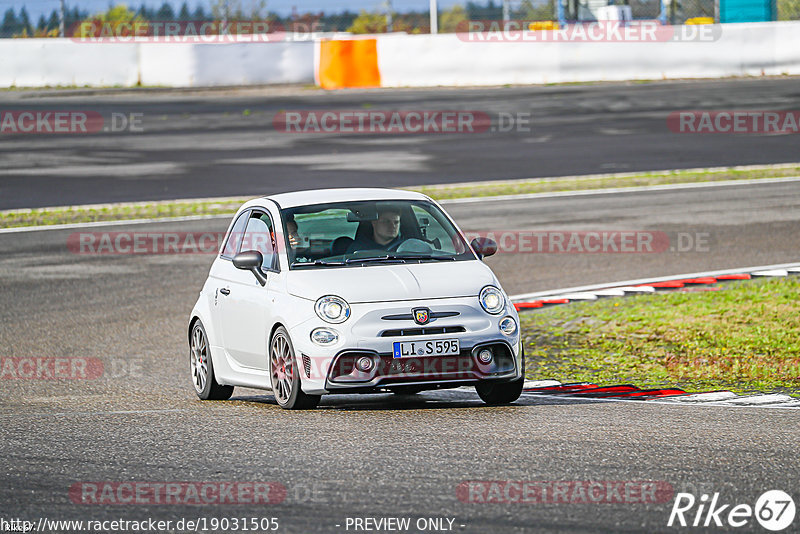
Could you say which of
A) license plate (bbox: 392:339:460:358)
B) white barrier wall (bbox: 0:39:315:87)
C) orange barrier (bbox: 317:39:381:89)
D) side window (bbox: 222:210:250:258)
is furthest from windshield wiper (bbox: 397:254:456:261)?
white barrier wall (bbox: 0:39:315:87)

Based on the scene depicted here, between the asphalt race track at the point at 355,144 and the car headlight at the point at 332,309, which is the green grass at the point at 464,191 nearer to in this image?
the asphalt race track at the point at 355,144

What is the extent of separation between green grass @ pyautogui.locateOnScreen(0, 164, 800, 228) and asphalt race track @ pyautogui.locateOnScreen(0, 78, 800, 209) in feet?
2.51

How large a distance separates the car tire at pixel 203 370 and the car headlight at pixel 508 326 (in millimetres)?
2558

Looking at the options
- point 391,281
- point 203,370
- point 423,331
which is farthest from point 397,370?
point 203,370

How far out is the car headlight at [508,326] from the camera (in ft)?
28.6

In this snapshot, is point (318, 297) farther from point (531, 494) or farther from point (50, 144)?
point (50, 144)

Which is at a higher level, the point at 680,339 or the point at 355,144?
the point at 680,339

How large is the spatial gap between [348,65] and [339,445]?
32.0 metres

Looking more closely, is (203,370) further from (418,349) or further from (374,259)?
(418,349)

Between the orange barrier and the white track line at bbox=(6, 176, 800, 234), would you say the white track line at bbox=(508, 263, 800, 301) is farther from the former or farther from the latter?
the orange barrier

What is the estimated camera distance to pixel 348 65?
38594 mm

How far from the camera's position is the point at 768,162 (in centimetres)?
2552

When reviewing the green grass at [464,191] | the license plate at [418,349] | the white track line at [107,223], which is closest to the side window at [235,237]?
the license plate at [418,349]

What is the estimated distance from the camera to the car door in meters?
9.31
